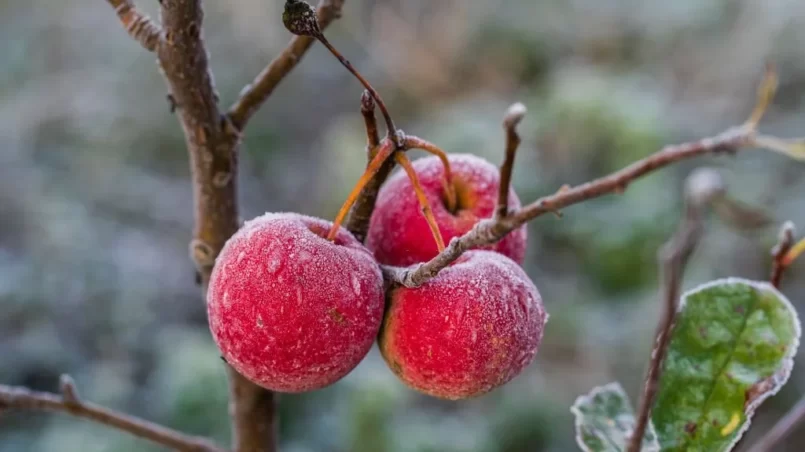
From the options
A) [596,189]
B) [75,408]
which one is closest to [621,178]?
[596,189]

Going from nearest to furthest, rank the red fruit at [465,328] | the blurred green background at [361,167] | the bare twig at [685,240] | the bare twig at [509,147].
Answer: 1. the bare twig at [685,240]
2. the bare twig at [509,147]
3. the red fruit at [465,328]
4. the blurred green background at [361,167]

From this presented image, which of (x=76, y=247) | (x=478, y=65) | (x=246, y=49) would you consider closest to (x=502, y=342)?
(x=76, y=247)

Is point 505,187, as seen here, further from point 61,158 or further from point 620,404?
point 61,158

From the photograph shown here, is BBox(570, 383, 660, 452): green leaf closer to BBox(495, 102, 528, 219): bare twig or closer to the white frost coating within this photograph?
the white frost coating

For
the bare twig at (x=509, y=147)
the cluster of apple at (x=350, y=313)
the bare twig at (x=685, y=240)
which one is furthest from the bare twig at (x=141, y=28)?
the bare twig at (x=685, y=240)

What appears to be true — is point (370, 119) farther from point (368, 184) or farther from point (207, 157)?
point (207, 157)

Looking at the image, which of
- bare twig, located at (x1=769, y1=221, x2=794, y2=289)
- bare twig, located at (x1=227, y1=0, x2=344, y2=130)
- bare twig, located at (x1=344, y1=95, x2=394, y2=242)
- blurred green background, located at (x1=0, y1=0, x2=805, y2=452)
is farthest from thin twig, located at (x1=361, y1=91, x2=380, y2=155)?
blurred green background, located at (x1=0, y1=0, x2=805, y2=452)

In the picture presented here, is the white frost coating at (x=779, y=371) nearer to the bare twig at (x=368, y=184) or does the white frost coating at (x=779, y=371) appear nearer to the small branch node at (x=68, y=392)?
the bare twig at (x=368, y=184)
